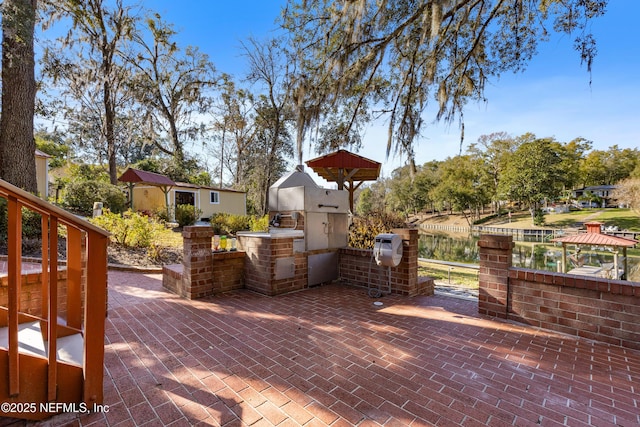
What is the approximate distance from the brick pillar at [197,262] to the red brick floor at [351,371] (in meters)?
0.54

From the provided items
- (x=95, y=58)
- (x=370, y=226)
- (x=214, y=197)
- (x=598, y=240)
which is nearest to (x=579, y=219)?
(x=598, y=240)

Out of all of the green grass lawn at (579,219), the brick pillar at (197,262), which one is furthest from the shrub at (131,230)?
the green grass lawn at (579,219)

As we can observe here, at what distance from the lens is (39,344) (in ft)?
6.27

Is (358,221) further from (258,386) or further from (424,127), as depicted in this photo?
(258,386)

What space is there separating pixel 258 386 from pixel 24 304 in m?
2.50

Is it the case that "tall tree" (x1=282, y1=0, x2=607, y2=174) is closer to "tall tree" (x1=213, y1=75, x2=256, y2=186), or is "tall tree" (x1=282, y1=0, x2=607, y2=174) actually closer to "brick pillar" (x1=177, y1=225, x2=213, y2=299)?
"brick pillar" (x1=177, y1=225, x2=213, y2=299)

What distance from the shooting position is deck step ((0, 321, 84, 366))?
1781mm

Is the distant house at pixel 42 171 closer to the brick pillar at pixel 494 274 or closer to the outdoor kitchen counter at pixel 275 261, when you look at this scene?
the outdoor kitchen counter at pixel 275 261

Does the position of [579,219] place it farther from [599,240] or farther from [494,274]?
[494,274]

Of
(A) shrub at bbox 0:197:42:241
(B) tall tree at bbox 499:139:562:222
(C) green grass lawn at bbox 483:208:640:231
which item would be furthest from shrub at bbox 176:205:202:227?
(C) green grass lawn at bbox 483:208:640:231

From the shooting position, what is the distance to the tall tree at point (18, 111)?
260 inches

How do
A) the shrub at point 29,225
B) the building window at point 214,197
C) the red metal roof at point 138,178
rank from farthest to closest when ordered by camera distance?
the building window at point 214,197, the red metal roof at point 138,178, the shrub at point 29,225

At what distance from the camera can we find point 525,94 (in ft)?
21.8

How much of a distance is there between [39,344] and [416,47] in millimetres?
5715
